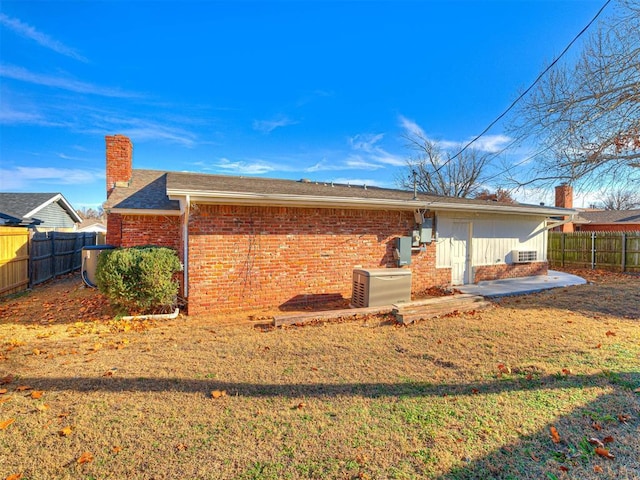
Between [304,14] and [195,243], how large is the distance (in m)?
6.88

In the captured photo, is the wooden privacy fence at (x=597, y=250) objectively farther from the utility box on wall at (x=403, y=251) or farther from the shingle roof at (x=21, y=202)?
the shingle roof at (x=21, y=202)

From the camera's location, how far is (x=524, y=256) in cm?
1075

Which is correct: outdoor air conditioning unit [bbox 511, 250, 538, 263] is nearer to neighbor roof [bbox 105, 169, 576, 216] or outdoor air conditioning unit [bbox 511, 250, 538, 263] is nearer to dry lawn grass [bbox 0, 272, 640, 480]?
neighbor roof [bbox 105, 169, 576, 216]

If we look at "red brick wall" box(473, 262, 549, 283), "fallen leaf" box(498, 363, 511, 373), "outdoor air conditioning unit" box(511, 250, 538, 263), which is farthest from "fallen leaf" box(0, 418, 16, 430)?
"outdoor air conditioning unit" box(511, 250, 538, 263)

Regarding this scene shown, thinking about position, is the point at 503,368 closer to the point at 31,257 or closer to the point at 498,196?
the point at 31,257

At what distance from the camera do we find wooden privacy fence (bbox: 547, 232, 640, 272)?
1402cm

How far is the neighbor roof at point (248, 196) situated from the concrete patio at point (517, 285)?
2286 millimetres

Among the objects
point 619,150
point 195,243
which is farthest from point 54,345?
point 619,150

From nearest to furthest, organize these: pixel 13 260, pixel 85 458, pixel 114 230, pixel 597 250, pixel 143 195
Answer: pixel 85 458
pixel 13 260
pixel 143 195
pixel 114 230
pixel 597 250

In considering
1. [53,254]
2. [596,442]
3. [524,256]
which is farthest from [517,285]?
[53,254]

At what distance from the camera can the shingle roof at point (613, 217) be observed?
26073mm

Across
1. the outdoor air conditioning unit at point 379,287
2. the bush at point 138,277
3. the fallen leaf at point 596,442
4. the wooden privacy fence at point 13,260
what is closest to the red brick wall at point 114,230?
the wooden privacy fence at point 13,260

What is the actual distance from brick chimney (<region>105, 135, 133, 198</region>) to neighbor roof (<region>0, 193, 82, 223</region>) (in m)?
8.23

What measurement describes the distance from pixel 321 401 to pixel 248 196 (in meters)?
4.32
